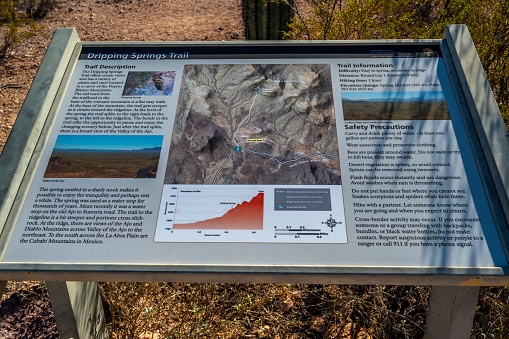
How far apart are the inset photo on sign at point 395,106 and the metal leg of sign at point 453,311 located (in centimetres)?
65

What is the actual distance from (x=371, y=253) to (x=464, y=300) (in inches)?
19.8

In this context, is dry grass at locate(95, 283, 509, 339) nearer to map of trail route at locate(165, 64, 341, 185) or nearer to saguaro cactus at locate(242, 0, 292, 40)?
map of trail route at locate(165, 64, 341, 185)

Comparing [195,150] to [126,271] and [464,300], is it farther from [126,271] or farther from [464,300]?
[464,300]

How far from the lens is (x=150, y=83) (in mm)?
2258

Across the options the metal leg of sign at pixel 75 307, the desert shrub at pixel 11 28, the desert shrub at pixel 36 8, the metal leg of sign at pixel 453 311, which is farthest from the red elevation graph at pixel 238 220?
the desert shrub at pixel 36 8

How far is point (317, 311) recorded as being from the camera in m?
3.04

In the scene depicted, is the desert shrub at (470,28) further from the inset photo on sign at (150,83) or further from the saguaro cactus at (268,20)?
the inset photo on sign at (150,83)

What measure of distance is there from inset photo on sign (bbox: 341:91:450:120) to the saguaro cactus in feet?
9.16

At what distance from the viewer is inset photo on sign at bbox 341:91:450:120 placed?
2.09m

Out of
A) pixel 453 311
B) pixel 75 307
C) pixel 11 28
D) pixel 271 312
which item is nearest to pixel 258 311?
pixel 271 312

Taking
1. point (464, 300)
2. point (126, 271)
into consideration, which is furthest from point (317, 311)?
point (126, 271)

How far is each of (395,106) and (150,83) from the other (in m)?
0.99

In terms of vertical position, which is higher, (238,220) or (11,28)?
(11,28)

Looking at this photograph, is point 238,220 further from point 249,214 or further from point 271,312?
point 271,312
